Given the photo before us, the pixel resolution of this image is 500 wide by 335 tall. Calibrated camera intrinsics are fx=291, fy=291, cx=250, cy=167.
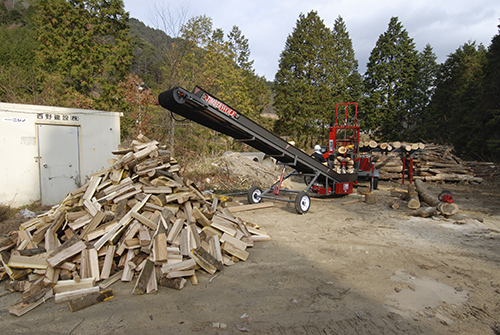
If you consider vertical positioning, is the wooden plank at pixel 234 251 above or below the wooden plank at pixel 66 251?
below

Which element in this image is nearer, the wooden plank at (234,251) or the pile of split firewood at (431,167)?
the wooden plank at (234,251)

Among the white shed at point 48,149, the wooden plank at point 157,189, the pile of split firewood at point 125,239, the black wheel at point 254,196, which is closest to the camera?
the pile of split firewood at point 125,239

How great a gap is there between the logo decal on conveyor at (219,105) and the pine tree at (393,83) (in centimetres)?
2795

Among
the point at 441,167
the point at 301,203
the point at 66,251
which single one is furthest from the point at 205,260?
the point at 441,167

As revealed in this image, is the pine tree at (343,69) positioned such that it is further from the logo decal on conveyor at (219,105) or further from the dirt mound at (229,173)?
the logo decal on conveyor at (219,105)

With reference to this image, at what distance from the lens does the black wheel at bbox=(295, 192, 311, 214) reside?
7.88 metres

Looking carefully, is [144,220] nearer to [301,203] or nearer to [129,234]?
[129,234]

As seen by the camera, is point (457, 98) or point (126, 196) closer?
point (126, 196)

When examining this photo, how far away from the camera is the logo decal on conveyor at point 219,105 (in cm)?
595

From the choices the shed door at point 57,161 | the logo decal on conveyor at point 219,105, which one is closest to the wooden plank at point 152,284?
the logo decal on conveyor at point 219,105

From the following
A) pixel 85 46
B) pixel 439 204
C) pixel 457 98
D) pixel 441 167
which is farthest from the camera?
pixel 457 98

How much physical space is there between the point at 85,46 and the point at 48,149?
13.6 m

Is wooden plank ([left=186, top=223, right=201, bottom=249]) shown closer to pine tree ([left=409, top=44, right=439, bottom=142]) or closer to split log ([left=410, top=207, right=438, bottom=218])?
split log ([left=410, top=207, right=438, bottom=218])

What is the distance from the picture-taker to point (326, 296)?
3.63 m
